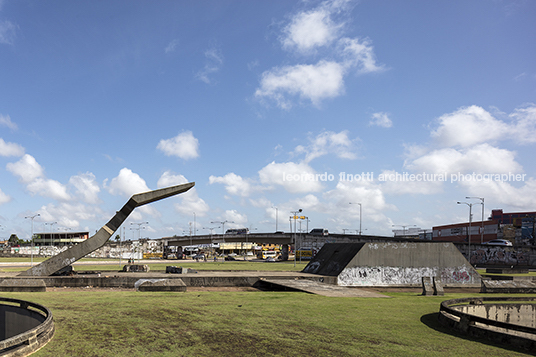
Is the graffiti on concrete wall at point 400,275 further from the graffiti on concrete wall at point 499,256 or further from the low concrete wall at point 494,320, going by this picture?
the graffiti on concrete wall at point 499,256

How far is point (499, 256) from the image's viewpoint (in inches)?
2574

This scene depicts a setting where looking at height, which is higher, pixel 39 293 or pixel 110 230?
pixel 110 230

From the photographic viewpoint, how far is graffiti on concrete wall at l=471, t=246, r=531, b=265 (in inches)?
2559

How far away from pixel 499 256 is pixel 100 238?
219 feet

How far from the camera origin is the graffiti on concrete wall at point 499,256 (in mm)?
65000

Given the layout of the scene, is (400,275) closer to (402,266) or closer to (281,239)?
(402,266)

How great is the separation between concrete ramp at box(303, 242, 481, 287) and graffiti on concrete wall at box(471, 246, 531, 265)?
4861 centimetres

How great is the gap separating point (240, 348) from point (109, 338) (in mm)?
3111

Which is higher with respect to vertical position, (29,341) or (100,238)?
(100,238)

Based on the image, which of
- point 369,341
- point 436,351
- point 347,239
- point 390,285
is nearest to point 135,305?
point 369,341

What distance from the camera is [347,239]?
79.1m

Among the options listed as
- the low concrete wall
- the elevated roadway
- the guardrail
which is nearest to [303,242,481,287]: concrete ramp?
the low concrete wall

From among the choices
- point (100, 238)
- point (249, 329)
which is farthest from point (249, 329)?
point (100, 238)

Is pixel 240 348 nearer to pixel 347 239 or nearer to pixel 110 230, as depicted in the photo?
pixel 110 230
